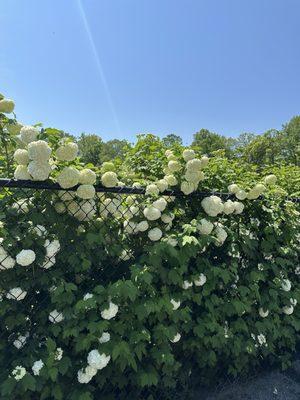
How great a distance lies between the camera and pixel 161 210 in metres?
2.75

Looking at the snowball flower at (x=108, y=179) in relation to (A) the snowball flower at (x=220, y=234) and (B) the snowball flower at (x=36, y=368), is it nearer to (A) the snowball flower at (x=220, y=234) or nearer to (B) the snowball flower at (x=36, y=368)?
(A) the snowball flower at (x=220, y=234)

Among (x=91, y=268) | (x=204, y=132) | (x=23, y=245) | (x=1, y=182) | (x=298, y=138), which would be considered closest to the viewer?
(x=1, y=182)

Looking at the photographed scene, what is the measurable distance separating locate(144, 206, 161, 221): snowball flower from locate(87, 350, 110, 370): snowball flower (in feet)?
3.24

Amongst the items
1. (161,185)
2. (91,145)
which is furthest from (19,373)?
(91,145)

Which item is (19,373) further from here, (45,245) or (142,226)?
(142,226)

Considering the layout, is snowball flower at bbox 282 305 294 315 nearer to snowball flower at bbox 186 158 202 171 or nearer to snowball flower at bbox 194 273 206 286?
snowball flower at bbox 194 273 206 286

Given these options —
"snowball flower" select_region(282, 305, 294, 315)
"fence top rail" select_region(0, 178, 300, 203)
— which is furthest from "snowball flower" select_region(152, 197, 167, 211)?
"snowball flower" select_region(282, 305, 294, 315)

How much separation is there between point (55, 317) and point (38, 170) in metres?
0.99

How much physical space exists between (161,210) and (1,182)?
45.1 inches

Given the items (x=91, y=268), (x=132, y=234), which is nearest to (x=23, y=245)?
(x=91, y=268)

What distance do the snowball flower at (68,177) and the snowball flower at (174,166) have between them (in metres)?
0.87

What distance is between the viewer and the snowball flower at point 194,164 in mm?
2875

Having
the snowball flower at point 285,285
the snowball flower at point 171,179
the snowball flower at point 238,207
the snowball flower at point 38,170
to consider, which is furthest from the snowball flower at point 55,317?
the snowball flower at point 285,285

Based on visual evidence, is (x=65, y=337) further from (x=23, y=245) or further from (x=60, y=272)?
(x=23, y=245)
